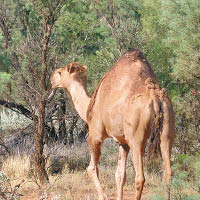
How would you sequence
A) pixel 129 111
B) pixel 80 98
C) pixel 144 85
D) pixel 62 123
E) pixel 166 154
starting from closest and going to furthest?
pixel 166 154 < pixel 129 111 < pixel 144 85 < pixel 80 98 < pixel 62 123

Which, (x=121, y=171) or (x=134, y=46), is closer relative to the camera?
(x=121, y=171)

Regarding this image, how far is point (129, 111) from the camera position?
22.5 feet

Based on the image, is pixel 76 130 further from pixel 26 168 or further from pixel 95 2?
pixel 95 2

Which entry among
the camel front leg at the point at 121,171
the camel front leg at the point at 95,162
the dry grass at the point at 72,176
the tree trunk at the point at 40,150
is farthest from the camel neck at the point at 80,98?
the dry grass at the point at 72,176

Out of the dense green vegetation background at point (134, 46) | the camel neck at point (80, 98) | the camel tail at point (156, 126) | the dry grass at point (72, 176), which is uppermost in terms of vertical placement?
the dense green vegetation background at point (134, 46)

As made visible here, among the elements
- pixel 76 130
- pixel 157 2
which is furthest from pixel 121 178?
pixel 157 2

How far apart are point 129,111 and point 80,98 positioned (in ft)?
7.58

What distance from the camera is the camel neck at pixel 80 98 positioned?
29.1 ft

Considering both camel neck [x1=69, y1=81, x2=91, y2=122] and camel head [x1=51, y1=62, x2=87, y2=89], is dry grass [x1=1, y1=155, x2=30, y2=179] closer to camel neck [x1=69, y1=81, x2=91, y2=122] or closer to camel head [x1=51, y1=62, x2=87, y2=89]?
camel head [x1=51, y1=62, x2=87, y2=89]

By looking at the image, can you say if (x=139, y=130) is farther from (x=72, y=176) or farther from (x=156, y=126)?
(x=72, y=176)

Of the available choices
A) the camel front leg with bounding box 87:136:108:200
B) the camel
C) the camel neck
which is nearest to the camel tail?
the camel

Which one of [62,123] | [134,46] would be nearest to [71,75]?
[134,46]

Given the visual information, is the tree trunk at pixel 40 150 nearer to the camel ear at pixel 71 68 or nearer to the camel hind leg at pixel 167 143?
the camel ear at pixel 71 68

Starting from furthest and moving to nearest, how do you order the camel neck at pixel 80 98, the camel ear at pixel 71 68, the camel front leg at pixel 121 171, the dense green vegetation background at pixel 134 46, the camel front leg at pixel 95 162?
the dense green vegetation background at pixel 134 46 → the camel ear at pixel 71 68 → the camel neck at pixel 80 98 → the camel front leg at pixel 121 171 → the camel front leg at pixel 95 162
